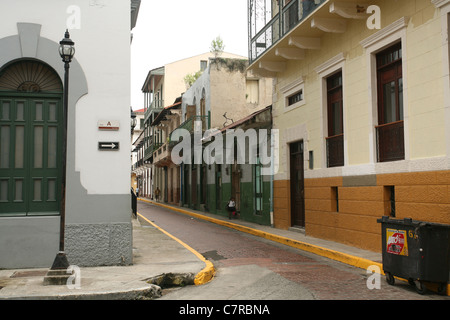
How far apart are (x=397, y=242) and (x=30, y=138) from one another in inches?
262

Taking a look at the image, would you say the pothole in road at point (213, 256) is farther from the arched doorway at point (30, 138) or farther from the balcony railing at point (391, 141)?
the balcony railing at point (391, 141)

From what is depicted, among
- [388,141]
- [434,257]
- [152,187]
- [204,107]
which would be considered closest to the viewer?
[434,257]

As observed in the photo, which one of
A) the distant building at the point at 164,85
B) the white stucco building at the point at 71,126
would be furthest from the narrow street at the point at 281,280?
the distant building at the point at 164,85

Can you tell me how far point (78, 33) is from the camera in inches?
355

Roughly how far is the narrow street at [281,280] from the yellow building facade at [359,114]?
162cm

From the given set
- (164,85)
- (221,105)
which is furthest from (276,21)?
(164,85)

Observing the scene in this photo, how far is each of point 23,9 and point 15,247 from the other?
4312 millimetres

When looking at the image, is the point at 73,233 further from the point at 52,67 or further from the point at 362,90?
the point at 362,90

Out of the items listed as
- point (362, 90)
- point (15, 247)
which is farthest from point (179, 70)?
point (15, 247)

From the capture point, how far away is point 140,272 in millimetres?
Result: 8023

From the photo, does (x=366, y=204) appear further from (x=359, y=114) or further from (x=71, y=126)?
(x=71, y=126)

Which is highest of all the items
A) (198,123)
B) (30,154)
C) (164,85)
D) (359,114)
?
(164,85)

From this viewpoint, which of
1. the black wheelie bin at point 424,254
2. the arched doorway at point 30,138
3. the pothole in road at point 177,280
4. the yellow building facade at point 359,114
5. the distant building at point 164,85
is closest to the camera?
the black wheelie bin at point 424,254

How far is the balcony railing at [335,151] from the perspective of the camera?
40.0 ft
